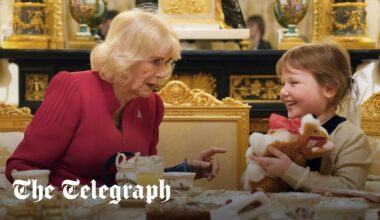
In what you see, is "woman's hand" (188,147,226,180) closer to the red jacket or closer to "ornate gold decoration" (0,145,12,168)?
the red jacket

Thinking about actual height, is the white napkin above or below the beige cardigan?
above

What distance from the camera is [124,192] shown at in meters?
1.65

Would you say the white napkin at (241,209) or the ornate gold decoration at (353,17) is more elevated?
the ornate gold decoration at (353,17)

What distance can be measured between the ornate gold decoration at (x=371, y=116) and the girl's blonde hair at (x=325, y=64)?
59cm

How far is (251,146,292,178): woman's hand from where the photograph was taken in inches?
73.6

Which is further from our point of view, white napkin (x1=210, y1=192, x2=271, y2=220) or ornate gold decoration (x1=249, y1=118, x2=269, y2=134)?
ornate gold decoration (x1=249, y1=118, x2=269, y2=134)

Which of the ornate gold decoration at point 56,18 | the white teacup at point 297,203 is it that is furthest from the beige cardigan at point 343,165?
the ornate gold decoration at point 56,18

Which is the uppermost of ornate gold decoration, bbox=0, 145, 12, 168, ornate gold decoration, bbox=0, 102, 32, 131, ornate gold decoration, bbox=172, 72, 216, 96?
ornate gold decoration, bbox=0, 102, 32, 131

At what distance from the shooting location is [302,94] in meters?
2.12

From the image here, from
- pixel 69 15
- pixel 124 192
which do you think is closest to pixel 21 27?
pixel 69 15

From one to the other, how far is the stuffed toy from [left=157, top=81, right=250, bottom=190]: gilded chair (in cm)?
79

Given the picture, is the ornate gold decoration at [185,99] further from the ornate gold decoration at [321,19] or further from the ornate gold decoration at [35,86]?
the ornate gold decoration at [321,19]

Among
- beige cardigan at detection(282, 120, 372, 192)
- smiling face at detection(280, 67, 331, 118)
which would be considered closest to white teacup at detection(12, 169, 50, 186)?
beige cardigan at detection(282, 120, 372, 192)

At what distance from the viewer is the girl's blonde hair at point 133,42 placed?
2.20 meters
